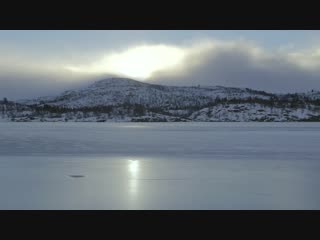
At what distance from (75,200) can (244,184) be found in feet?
11.5

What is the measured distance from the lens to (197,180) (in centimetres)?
980

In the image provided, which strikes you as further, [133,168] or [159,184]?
[133,168]

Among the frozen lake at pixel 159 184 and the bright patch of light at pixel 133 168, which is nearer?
the frozen lake at pixel 159 184

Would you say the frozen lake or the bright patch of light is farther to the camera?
the bright patch of light

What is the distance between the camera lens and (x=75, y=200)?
24.4 feet
